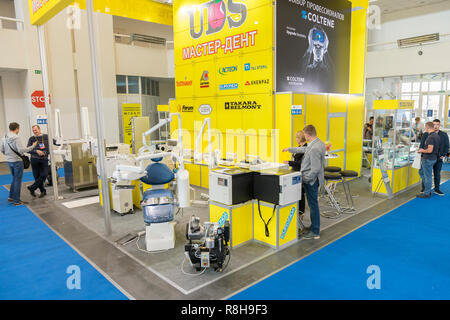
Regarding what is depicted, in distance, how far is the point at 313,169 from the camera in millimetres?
4457

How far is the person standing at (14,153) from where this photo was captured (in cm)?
644

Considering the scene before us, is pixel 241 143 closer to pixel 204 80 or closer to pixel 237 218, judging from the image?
pixel 204 80

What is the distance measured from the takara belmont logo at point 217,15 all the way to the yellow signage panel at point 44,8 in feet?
9.76

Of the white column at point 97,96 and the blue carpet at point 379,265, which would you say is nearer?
the blue carpet at point 379,265

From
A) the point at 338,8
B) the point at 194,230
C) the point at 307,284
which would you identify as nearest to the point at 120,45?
the point at 338,8

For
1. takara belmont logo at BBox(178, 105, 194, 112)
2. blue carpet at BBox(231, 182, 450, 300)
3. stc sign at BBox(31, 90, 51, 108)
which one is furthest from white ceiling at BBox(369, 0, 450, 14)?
stc sign at BBox(31, 90, 51, 108)

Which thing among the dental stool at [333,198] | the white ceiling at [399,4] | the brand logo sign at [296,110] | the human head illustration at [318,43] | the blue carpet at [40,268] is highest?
the white ceiling at [399,4]

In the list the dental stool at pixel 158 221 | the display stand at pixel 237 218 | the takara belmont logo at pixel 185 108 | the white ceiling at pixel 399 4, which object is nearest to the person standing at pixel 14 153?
the takara belmont logo at pixel 185 108

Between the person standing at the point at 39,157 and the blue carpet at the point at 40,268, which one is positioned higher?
the person standing at the point at 39,157

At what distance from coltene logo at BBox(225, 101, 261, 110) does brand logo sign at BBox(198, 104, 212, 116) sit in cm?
58

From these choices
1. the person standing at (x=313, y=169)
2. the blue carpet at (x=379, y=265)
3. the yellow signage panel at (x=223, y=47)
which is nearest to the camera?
the blue carpet at (x=379, y=265)

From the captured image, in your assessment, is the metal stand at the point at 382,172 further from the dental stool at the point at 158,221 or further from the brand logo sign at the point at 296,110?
the dental stool at the point at 158,221

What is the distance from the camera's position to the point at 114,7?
845cm

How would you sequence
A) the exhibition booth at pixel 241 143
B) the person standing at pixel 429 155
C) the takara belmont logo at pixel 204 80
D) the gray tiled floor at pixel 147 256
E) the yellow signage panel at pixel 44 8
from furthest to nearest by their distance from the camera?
the takara belmont logo at pixel 204 80 → the person standing at pixel 429 155 → the yellow signage panel at pixel 44 8 → the exhibition booth at pixel 241 143 → the gray tiled floor at pixel 147 256
